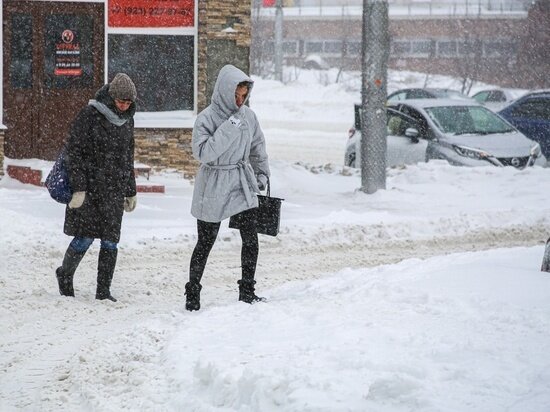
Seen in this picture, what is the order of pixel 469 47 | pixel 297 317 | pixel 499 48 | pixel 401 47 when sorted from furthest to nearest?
pixel 401 47, pixel 499 48, pixel 469 47, pixel 297 317

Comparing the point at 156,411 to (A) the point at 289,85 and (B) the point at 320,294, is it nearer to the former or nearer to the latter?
(B) the point at 320,294

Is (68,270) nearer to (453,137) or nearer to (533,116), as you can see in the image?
(453,137)

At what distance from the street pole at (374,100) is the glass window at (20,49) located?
5091mm

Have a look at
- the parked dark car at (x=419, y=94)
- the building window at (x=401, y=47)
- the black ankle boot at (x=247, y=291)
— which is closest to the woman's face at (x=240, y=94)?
the black ankle boot at (x=247, y=291)

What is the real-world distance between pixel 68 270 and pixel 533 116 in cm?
1369

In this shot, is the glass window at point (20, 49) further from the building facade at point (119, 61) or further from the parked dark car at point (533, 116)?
the parked dark car at point (533, 116)

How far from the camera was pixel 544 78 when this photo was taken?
4531 centimetres

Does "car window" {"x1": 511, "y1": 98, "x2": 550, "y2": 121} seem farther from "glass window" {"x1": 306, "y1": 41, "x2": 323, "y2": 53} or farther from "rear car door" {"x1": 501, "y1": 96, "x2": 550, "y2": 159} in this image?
"glass window" {"x1": 306, "y1": 41, "x2": 323, "y2": 53}

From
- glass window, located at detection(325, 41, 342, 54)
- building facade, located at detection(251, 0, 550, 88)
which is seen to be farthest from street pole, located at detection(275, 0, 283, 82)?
glass window, located at detection(325, 41, 342, 54)

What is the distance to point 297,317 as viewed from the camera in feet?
23.1

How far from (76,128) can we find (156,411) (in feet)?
10.4

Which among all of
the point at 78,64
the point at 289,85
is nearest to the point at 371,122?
the point at 78,64

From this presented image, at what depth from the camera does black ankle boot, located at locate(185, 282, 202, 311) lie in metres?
7.76

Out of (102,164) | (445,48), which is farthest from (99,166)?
(445,48)
